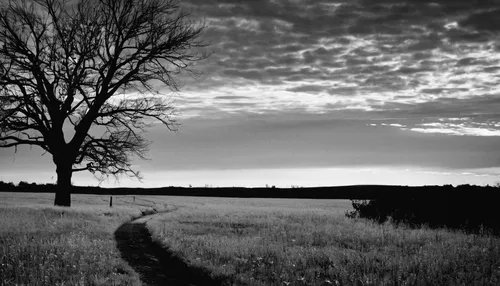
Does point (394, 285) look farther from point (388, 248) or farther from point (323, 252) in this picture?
point (388, 248)

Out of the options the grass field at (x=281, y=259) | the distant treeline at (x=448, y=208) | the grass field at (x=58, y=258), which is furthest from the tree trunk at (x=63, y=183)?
the distant treeline at (x=448, y=208)

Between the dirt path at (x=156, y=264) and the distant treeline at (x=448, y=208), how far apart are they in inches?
515

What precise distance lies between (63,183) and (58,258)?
18.3 metres

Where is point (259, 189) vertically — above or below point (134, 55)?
below

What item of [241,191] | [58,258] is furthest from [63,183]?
[241,191]

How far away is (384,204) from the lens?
987 inches

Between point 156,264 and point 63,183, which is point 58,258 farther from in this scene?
point 63,183

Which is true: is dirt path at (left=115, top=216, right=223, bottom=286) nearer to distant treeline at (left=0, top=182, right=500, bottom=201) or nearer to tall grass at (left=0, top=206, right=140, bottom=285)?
tall grass at (left=0, top=206, right=140, bottom=285)

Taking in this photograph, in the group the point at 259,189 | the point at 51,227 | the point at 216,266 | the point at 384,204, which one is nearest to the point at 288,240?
the point at 216,266

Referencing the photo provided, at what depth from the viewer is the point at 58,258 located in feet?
38.9

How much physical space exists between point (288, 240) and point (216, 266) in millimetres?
5000

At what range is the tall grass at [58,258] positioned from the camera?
32.6ft

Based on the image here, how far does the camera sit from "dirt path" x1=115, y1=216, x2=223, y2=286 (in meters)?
10.4

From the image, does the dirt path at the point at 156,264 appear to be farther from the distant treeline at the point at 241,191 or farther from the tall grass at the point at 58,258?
the distant treeline at the point at 241,191
